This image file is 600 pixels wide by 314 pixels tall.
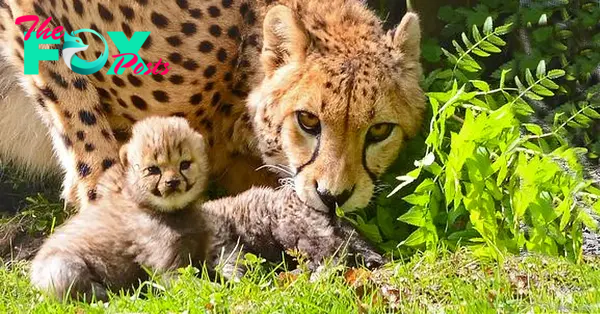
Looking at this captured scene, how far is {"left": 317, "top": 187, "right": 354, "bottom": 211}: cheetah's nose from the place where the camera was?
4.45 meters

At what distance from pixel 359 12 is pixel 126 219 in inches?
58.4

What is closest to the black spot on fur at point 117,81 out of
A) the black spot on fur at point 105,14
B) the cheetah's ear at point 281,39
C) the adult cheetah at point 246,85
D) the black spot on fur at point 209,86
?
the adult cheetah at point 246,85

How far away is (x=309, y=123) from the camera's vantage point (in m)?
4.69

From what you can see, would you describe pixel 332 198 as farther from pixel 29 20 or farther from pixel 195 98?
pixel 29 20

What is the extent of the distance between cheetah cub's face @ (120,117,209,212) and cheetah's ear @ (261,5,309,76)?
717 mm

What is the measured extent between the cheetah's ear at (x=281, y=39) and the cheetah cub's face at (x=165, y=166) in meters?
0.72

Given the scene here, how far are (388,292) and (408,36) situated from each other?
4.32 feet

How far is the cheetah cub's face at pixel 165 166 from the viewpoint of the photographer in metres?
4.21

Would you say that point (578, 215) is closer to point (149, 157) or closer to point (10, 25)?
point (149, 157)

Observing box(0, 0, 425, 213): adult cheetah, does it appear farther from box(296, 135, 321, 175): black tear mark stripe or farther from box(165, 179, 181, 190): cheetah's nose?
box(165, 179, 181, 190): cheetah's nose

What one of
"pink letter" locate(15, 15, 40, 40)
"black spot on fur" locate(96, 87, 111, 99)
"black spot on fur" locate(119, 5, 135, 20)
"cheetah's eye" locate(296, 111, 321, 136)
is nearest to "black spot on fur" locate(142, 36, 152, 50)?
"black spot on fur" locate(119, 5, 135, 20)

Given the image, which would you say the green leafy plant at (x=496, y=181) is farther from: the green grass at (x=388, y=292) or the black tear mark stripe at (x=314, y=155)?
the black tear mark stripe at (x=314, y=155)

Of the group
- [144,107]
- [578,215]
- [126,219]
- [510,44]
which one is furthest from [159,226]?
[510,44]

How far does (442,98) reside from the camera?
475 centimetres
